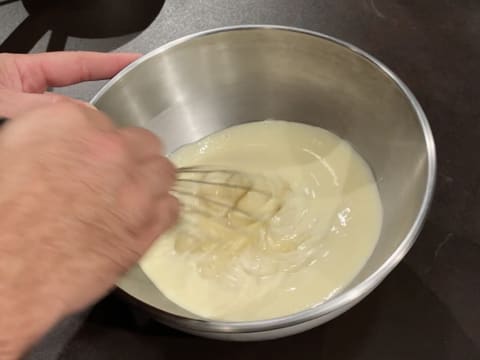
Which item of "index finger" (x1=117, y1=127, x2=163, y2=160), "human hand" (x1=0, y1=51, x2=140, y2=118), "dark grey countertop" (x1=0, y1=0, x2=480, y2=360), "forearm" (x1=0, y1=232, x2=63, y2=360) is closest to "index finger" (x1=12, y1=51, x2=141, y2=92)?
"human hand" (x1=0, y1=51, x2=140, y2=118)

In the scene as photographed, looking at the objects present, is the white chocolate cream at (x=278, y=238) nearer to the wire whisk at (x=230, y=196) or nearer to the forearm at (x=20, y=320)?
Result: the wire whisk at (x=230, y=196)

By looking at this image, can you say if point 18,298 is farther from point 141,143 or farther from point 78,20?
point 78,20

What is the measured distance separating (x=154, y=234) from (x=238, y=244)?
303 millimetres

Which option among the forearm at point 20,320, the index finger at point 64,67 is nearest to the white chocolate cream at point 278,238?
the index finger at point 64,67

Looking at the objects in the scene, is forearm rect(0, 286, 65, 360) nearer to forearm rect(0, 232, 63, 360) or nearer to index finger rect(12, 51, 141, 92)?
forearm rect(0, 232, 63, 360)

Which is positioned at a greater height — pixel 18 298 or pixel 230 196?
pixel 18 298

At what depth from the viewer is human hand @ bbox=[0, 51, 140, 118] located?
0.87 metres

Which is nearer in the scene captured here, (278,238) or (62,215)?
(62,215)

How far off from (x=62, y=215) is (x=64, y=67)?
46 centimetres

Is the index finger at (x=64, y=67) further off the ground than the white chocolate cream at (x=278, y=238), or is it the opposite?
Answer: the index finger at (x=64, y=67)

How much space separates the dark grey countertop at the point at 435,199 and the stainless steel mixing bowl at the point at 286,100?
0.20 ft

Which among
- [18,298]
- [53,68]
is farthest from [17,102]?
[18,298]

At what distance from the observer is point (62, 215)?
507 mm

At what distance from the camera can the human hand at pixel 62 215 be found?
497 mm
